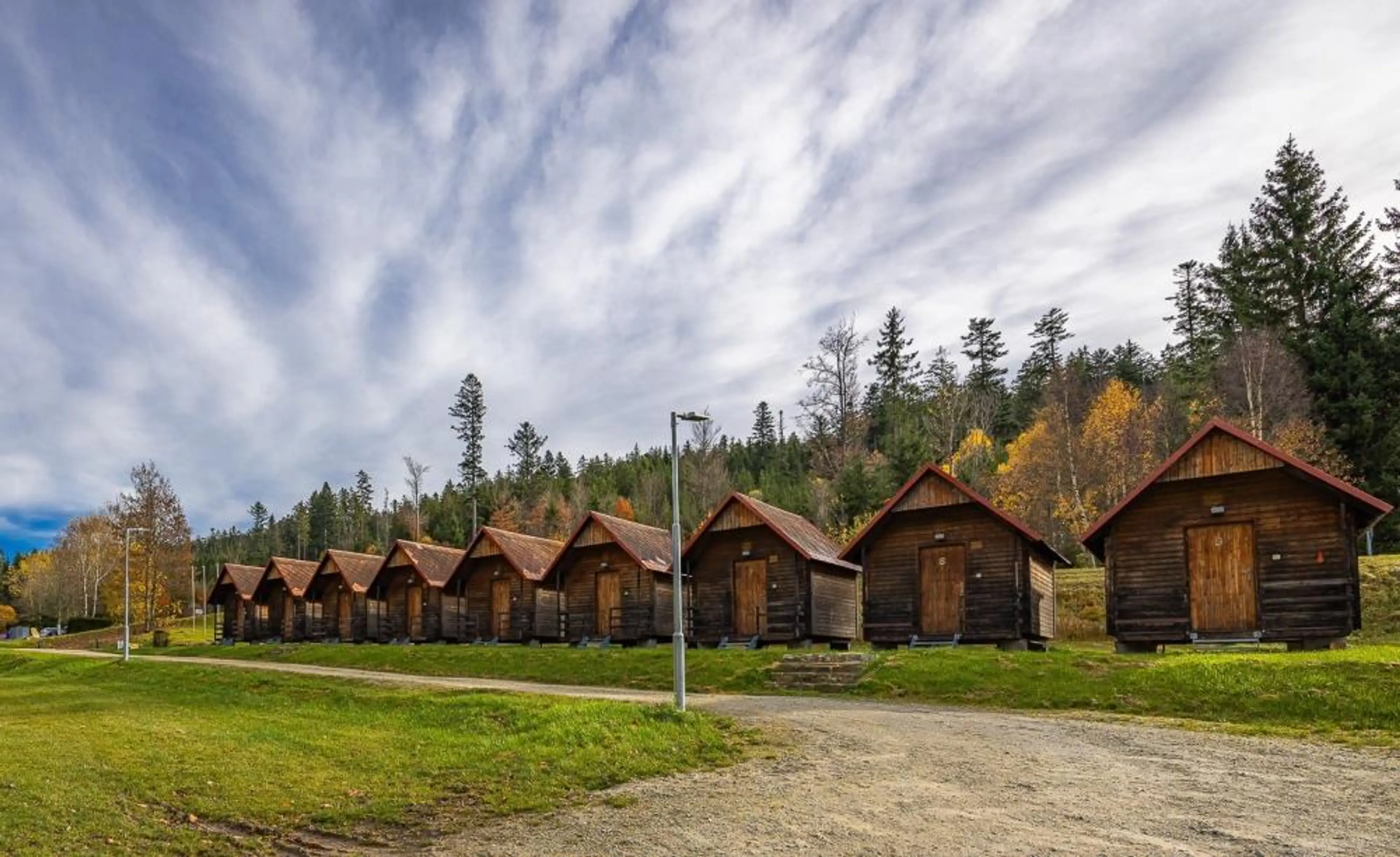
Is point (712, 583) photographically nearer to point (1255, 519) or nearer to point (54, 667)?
point (1255, 519)

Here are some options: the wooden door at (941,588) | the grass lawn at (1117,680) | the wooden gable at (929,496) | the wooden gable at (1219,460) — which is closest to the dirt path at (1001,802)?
the grass lawn at (1117,680)

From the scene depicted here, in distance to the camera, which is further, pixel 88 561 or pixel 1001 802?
pixel 88 561

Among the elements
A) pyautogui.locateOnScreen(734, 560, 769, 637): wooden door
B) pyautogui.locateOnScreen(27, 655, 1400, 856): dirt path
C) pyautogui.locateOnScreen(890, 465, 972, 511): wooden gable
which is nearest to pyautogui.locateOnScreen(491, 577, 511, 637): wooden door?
pyautogui.locateOnScreen(734, 560, 769, 637): wooden door

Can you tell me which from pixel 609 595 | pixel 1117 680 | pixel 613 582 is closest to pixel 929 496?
pixel 1117 680

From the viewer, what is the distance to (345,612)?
56375mm

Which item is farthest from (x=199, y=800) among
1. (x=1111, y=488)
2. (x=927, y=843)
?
(x=1111, y=488)

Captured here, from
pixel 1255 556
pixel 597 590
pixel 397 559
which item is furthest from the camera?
pixel 397 559

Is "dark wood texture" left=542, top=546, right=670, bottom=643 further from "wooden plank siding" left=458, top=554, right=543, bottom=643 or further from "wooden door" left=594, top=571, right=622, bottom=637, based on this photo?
"wooden plank siding" left=458, top=554, right=543, bottom=643

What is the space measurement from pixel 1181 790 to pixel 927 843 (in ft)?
14.1

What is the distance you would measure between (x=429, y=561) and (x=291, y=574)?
15.9m

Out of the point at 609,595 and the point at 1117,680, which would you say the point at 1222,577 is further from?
the point at 609,595

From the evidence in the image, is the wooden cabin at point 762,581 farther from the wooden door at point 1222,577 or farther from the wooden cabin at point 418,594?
the wooden cabin at point 418,594

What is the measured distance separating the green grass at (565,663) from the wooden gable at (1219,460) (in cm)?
1259

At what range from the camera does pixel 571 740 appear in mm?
15125
